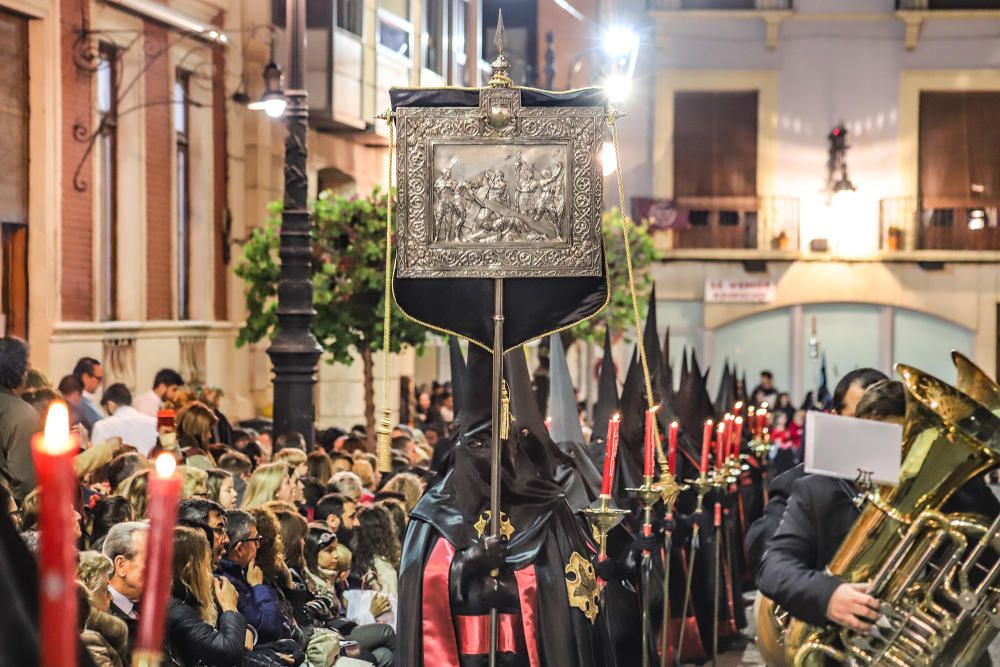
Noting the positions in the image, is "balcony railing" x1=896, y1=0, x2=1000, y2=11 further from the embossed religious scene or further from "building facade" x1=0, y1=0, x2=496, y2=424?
the embossed religious scene

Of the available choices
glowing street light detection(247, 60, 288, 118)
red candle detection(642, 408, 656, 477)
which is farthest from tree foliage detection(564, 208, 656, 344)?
red candle detection(642, 408, 656, 477)

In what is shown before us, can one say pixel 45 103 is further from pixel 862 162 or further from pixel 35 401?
pixel 862 162

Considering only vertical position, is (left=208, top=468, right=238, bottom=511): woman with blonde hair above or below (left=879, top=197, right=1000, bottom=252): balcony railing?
below

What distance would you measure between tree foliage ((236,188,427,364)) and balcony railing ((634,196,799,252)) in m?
17.1

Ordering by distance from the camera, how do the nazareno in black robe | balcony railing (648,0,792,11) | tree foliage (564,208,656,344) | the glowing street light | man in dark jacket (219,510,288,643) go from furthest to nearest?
balcony railing (648,0,792,11) → tree foliage (564,208,656,344) → the glowing street light → man in dark jacket (219,510,288,643) → the nazareno in black robe

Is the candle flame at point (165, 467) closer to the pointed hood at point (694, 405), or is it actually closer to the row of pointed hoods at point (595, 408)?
the row of pointed hoods at point (595, 408)

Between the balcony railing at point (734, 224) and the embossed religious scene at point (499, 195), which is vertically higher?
the balcony railing at point (734, 224)

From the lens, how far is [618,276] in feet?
83.5

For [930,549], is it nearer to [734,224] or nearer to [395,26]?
[395,26]

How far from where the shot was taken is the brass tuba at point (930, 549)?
4984 millimetres

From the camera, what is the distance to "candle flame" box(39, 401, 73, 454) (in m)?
1.57

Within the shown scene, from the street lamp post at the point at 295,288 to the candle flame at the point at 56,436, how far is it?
424 inches

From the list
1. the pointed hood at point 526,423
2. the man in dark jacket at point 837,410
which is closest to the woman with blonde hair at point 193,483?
the pointed hood at point 526,423

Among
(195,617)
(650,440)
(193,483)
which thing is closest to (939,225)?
(193,483)
